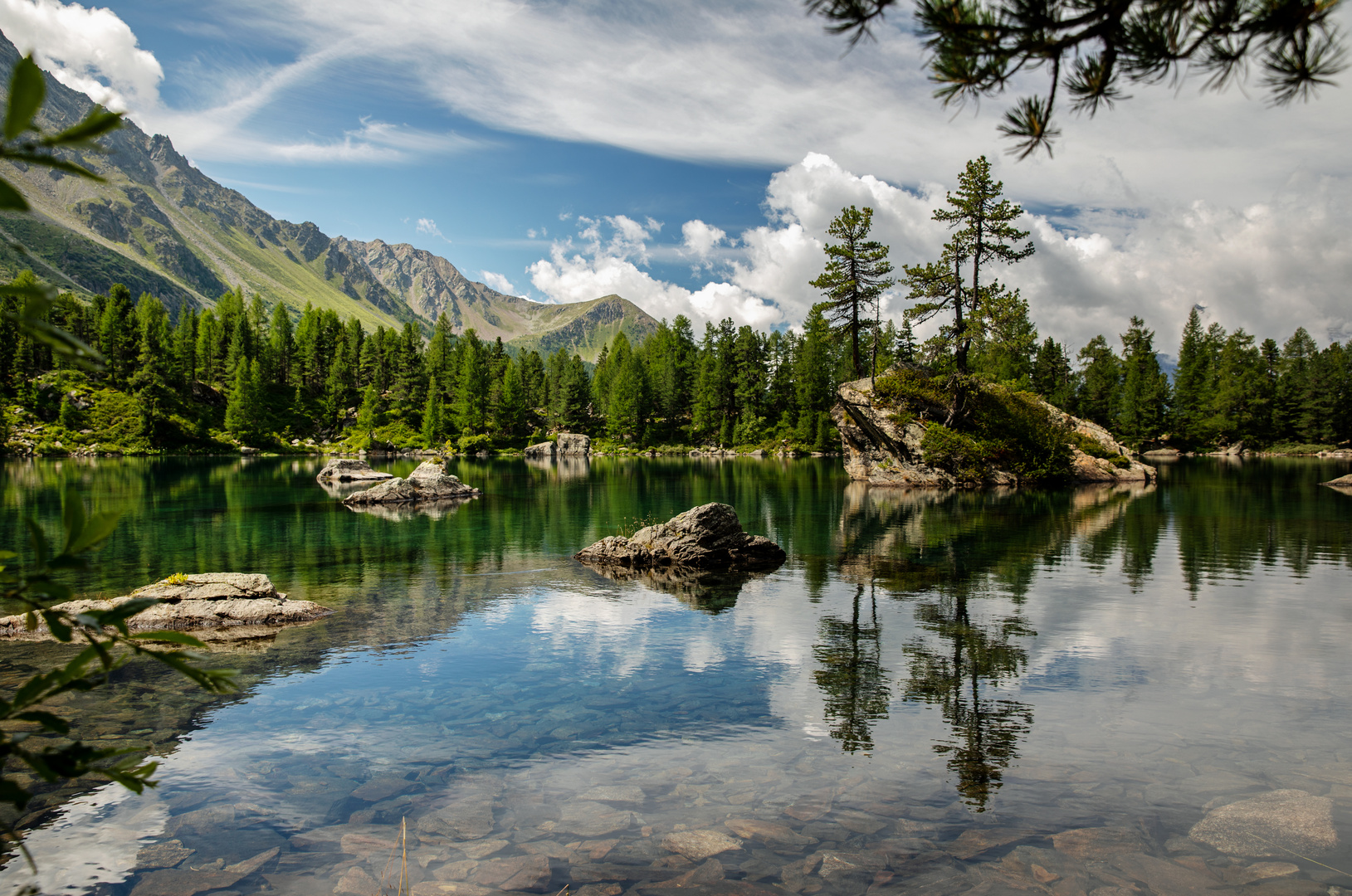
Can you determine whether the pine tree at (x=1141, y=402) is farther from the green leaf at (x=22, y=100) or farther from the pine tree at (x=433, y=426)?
the green leaf at (x=22, y=100)

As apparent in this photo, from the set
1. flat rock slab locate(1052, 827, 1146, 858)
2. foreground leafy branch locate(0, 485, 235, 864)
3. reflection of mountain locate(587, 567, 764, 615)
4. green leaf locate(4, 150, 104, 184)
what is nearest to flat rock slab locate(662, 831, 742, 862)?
flat rock slab locate(1052, 827, 1146, 858)

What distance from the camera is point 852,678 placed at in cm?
1363

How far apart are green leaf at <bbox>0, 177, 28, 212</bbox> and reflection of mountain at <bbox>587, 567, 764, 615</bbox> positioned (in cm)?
1755

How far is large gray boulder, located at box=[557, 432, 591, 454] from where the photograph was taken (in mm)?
125188

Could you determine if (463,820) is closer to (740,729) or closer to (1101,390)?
(740,729)

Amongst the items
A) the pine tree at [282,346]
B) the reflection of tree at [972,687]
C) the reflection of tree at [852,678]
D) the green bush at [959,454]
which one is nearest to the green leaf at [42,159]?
the reflection of tree at [972,687]

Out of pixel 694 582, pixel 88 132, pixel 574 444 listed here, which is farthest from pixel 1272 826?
pixel 574 444

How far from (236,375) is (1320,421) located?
564 feet

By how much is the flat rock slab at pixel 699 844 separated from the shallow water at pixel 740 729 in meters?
0.04

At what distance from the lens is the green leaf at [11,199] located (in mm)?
2238

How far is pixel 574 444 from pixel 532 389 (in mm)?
33184

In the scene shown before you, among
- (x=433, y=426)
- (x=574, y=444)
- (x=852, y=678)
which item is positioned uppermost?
(x=433, y=426)

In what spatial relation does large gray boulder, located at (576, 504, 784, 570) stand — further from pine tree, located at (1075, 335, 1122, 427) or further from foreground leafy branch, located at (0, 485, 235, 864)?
pine tree, located at (1075, 335, 1122, 427)

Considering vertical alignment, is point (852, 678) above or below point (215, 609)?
below
